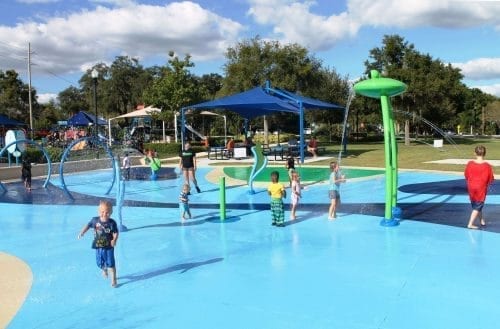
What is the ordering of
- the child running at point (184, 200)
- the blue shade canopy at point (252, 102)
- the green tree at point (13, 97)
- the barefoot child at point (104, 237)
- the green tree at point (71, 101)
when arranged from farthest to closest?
the green tree at point (71, 101) → the green tree at point (13, 97) → the blue shade canopy at point (252, 102) → the child running at point (184, 200) → the barefoot child at point (104, 237)

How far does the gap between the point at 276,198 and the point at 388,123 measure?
102 inches

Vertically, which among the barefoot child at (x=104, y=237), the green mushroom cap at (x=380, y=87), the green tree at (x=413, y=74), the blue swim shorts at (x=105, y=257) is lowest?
the blue swim shorts at (x=105, y=257)

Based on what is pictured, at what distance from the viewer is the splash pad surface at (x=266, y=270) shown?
524cm

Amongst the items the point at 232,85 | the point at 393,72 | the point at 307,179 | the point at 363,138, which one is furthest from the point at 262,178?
the point at 363,138

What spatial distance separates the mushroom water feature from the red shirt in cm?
142

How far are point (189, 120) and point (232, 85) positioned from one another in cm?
1814

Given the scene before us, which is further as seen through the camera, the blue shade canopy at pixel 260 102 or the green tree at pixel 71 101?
the green tree at pixel 71 101

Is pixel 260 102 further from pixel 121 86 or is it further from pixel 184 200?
pixel 121 86

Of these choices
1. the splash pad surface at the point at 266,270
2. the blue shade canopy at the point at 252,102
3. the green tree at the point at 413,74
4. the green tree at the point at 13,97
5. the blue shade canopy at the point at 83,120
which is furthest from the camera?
the green tree at the point at 13,97

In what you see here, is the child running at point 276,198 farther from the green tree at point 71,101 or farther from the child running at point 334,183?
the green tree at point 71,101

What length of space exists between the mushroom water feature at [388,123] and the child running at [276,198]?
78.1 inches

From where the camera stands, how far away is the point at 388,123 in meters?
9.37

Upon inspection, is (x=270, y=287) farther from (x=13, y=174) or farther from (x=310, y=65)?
(x=310, y=65)

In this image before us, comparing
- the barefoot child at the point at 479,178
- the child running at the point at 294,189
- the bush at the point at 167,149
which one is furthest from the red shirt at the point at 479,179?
the bush at the point at 167,149
